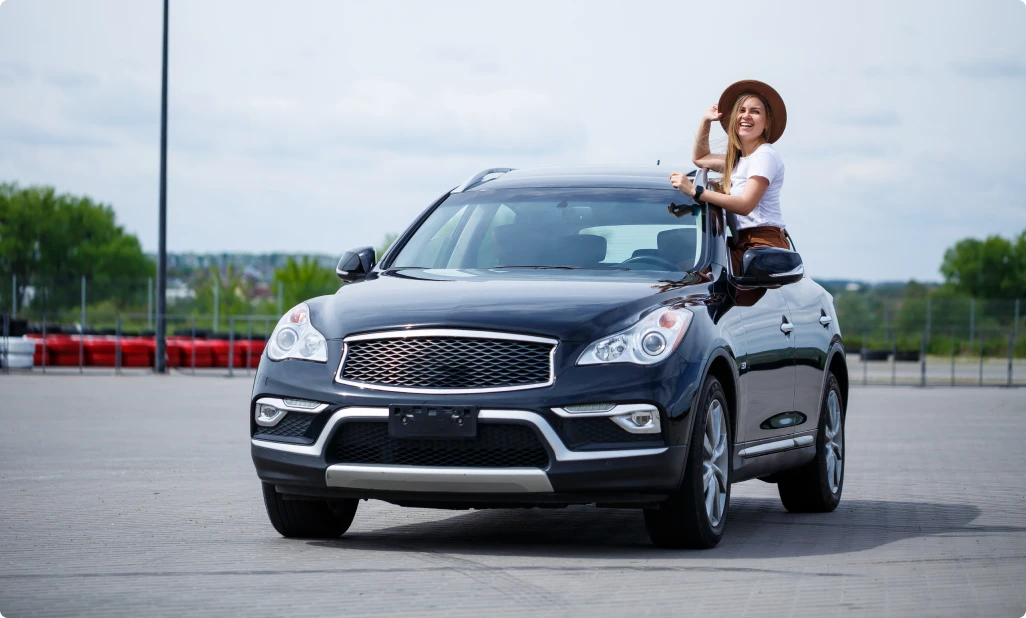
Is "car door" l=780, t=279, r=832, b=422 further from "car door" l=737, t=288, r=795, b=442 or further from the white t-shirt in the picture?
the white t-shirt

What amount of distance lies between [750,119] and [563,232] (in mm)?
1639

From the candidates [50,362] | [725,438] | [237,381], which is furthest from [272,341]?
[50,362]

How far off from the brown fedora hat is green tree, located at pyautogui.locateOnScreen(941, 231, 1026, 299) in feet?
381

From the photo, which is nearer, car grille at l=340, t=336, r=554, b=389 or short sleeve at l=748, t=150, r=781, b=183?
car grille at l=340, t=336, r=554, b=389

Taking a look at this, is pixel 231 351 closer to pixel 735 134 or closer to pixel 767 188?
pixel 735 134

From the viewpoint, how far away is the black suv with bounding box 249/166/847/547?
22.8 ft

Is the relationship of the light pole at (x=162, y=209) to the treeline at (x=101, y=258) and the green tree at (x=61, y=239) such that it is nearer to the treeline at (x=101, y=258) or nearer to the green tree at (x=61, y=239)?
the treeline at (x=101, y=258)

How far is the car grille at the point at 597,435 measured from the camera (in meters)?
6.93

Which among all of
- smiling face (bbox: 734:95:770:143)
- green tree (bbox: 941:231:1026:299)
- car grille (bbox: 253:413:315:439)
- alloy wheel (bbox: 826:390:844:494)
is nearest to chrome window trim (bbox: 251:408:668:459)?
car grille (bbox: 253:413:315:439)

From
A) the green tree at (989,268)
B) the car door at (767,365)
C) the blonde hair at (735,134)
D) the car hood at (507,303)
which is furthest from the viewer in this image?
the green tree at (989,268)

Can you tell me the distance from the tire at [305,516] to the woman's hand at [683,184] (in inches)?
94.8

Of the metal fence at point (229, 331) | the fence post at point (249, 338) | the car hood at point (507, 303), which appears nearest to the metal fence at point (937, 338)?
the metal fence at point (229, 331)

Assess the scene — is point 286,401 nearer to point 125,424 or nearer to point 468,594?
point 468,594

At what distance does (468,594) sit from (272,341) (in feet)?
6.36
